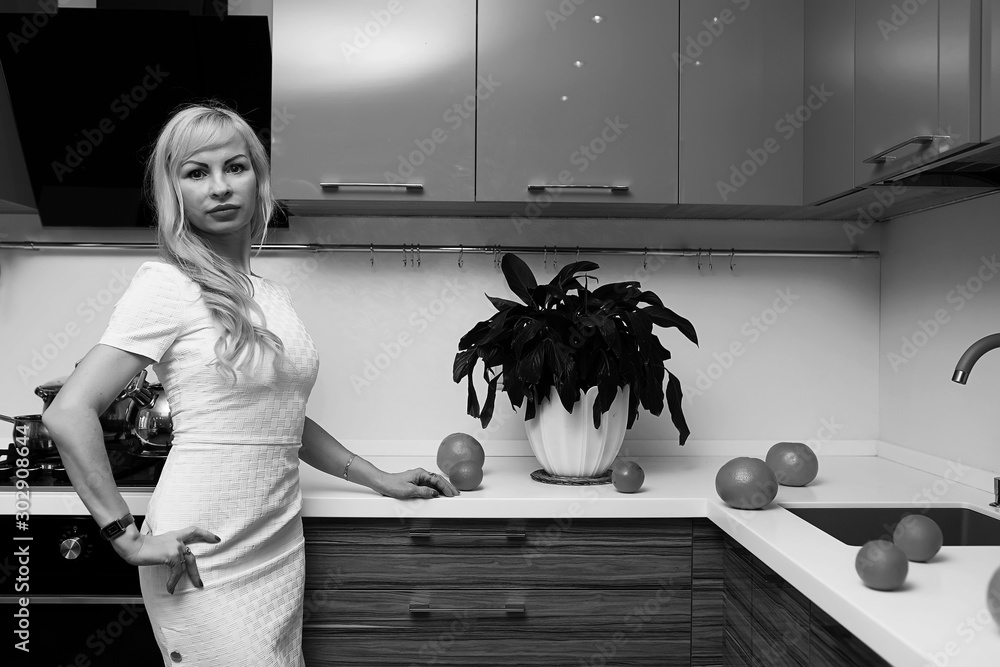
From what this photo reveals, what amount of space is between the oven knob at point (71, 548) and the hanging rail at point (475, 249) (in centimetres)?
91

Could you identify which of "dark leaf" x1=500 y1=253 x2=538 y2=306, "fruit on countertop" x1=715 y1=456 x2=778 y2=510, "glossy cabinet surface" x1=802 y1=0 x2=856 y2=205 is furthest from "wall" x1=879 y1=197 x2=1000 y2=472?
"dark leaf" x1=500 y1=253 x2=538 y2=306

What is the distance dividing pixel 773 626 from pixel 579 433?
1.90 ft

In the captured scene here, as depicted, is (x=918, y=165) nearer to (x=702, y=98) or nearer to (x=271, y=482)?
(x=702, y=98)

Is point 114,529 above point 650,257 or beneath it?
beneath

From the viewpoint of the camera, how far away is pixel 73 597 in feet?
5.18

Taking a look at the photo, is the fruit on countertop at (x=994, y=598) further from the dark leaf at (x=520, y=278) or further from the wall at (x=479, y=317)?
the wall at (x=479, y=317)

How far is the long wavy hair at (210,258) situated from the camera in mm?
1263

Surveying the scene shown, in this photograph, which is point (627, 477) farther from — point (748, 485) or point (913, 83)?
point (913, 83)

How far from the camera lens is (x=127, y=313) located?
121 cm

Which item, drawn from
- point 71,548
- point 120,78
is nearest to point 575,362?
point 71,548

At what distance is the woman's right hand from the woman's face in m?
0.52

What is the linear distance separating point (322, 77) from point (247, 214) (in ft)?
2.14

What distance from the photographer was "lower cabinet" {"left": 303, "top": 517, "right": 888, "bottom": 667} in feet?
5.35

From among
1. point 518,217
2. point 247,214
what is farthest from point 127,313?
point 518,217
